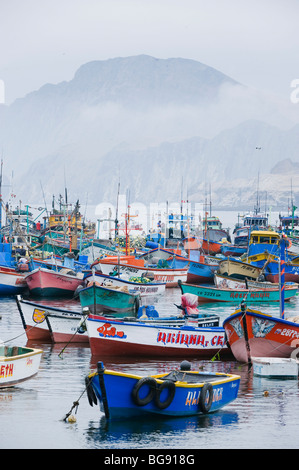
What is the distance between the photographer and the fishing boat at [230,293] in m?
42.8

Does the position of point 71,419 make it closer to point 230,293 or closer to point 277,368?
point 277,368

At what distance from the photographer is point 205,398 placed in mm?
19391

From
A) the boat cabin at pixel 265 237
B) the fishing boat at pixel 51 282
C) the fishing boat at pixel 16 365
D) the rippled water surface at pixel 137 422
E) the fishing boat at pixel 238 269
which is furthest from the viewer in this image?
the boat cabin at pixel 265 237

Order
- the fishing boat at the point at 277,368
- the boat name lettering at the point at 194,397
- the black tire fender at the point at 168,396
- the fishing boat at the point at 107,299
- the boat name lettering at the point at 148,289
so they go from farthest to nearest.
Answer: the boat name lettering at the point at 148,289 → the fishing boat at the point at 107,299 → the fishing boat at the point at 277,368 → the boat name lettering at the point at 194,397 → the black tire fender at the point at 168,396

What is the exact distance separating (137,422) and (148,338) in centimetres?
754

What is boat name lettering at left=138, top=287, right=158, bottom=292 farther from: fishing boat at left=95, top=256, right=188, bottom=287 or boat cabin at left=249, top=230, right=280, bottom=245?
boat cabin at left=249, top=230, right=280, bottom=245

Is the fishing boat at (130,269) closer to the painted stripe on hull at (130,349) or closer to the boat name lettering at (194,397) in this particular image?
the painted stripe on hull at (130,349)

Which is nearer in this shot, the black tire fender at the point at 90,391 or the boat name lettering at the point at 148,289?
the black tire fender at the point at 90,391

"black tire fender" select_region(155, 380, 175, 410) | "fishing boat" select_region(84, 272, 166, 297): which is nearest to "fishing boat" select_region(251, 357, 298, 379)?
"black tire fender" select_region(155, 380, 175, 410)

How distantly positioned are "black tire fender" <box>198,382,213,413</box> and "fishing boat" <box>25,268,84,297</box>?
27.9 meters

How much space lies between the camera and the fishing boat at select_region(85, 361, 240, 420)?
60.5 ft

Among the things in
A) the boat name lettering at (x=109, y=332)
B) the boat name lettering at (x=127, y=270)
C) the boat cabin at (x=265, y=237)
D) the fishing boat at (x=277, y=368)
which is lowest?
the fishing boat at (x=277, y=368)

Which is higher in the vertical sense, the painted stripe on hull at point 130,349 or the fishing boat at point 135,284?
the fishing boat at point 135,284

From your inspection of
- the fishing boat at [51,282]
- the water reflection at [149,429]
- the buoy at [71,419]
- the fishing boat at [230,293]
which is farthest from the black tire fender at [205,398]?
the fishing boat at [51,282]
